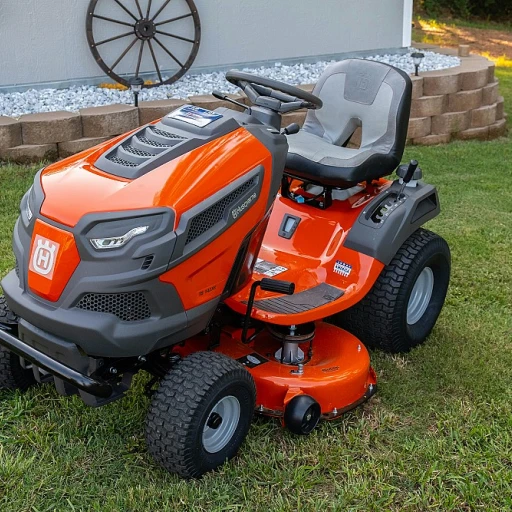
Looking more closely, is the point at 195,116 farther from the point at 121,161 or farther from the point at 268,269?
the point at 268,269

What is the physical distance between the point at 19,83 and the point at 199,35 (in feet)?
5.31

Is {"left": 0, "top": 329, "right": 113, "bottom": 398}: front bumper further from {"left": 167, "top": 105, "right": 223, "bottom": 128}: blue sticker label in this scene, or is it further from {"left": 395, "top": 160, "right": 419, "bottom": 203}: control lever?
{"left": 395, "top": 160, "right": 419, "bottom": 203}: control lever

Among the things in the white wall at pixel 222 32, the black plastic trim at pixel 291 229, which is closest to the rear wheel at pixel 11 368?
the black plastic trim at pixel 291 229

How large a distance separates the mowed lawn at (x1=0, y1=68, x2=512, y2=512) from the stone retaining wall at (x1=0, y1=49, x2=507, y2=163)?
2.04 metres

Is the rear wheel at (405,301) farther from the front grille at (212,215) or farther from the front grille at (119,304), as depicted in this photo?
the front grille at (119,304)

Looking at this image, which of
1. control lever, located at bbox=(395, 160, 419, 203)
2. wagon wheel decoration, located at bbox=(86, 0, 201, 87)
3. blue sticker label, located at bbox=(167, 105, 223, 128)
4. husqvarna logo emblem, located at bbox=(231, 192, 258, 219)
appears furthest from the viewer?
wagon wheel decoration, located at bbox=(86, 0, 201, 87)

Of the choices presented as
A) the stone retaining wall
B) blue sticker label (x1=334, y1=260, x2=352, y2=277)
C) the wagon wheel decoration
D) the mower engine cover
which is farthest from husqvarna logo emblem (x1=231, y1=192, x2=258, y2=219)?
the wagon wheel decoration

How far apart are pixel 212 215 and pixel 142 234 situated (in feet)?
0.87

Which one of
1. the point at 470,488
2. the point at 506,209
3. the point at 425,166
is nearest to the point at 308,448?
the point at 470,488

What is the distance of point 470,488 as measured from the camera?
2.52 m

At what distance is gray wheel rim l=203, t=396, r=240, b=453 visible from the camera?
253 centimetres

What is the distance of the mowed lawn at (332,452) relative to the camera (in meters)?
2.46

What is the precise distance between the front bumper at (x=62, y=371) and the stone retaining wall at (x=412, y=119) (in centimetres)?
287

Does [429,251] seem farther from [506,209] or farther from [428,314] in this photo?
[506,209]
